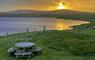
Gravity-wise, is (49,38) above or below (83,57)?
above

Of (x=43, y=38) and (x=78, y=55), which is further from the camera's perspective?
(x=43, y=38)

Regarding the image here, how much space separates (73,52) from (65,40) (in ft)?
11.6

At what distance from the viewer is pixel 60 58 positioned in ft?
68.2

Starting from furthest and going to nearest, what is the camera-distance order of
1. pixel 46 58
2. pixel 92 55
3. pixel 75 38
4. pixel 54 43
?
1. pixel 75 38
2. pixel 54 43
3. pixel 92 55
4. pixel 46 58

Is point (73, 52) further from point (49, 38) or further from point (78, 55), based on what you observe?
point (49, 38)

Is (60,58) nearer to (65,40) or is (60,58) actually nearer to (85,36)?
(65,40)

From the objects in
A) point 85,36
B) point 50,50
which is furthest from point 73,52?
point 85,36

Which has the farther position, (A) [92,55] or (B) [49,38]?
(B) [49,38]

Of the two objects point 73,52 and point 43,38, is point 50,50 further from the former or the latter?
point 43,38

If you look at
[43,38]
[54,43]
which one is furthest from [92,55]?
[43,38]

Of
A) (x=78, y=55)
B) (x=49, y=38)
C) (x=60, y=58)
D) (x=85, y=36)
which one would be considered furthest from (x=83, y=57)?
(x=85, y=36)

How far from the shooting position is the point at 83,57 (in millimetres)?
21609

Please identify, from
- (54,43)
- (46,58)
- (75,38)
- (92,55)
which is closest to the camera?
(46,58)

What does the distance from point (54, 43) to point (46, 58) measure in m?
4.94
